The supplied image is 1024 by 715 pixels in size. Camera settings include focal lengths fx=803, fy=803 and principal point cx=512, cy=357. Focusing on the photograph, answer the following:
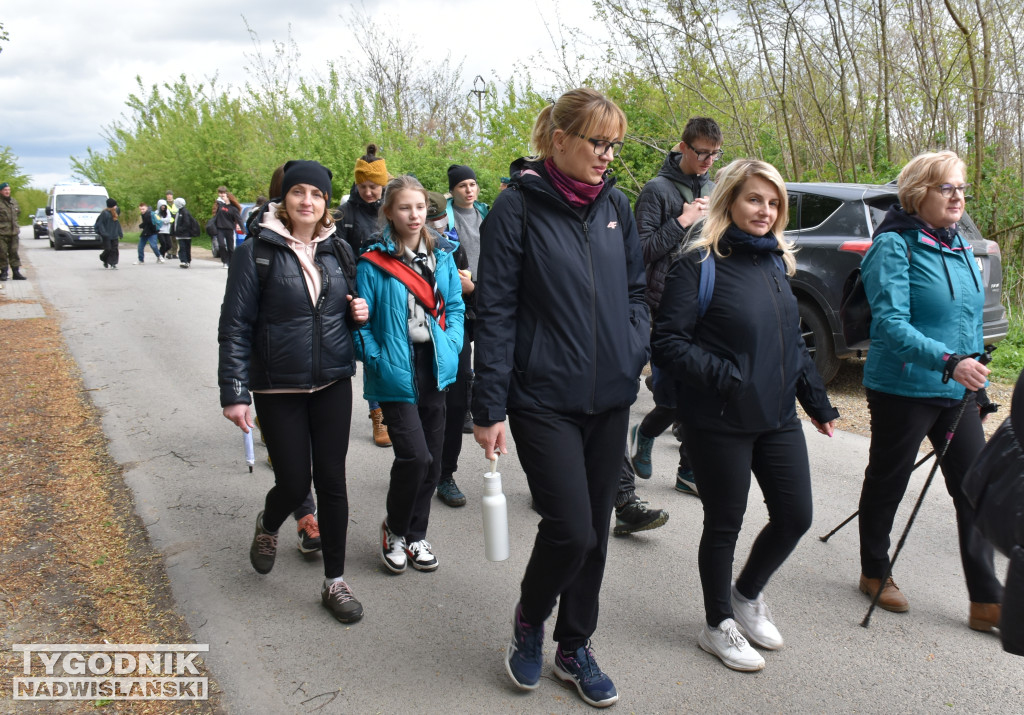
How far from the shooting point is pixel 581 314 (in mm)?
2719

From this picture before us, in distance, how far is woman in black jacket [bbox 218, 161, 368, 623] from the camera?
3.44 m

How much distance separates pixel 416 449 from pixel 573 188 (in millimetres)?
1617

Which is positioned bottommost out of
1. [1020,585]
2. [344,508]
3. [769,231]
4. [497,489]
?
[344,508]

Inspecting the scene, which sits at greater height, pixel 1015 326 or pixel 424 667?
pixel 1015 326

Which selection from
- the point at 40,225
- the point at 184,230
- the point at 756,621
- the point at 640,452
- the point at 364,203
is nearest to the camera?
the point at 756,621

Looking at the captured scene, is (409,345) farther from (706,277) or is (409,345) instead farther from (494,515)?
(706,277)

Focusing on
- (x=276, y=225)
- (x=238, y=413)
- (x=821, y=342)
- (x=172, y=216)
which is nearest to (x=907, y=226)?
(x=276, y=225)

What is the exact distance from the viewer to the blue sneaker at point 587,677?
290cm

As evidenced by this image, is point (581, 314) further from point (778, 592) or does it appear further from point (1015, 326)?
point (1015, 326)

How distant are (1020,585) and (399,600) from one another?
8.63ft

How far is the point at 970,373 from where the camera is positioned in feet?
10.1

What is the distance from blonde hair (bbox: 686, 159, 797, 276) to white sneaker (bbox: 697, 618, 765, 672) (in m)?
1.44

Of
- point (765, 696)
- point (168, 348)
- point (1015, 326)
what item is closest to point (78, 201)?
point (168, 348)

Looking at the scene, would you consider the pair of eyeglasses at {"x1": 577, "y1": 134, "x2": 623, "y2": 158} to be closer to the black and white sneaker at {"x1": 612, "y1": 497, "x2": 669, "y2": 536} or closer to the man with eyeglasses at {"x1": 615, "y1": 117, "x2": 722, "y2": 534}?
the man with eyeglasses at {"x1": 615, "y1": 117, "x2": 722, "y2": 534}
